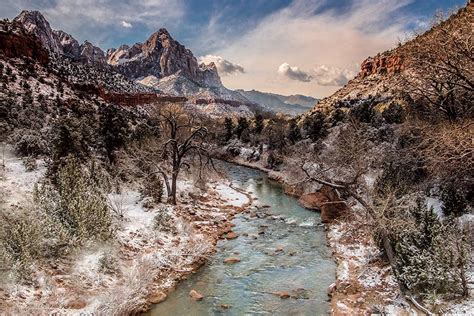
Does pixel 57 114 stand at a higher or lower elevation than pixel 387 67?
lower

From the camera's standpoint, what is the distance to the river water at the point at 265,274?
521 inches

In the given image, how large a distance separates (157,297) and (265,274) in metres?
5.05

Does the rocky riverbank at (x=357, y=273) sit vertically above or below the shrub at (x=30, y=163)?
below

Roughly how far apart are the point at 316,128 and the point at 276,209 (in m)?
28.8

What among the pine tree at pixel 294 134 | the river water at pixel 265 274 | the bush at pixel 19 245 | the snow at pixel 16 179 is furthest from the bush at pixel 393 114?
the bush at pixel 19 245

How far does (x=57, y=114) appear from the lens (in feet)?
113

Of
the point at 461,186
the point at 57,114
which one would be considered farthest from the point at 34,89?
the point at 461,186

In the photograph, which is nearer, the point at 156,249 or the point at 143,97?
the point at 156,249

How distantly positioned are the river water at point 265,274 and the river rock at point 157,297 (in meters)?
0.19

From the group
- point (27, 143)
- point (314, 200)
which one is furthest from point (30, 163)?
point (314, 200)

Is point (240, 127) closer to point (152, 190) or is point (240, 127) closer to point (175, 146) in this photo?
point (175, 146)

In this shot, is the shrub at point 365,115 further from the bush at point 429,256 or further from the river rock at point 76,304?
the river rock at point 76,304

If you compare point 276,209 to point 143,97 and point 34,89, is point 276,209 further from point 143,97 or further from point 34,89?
point 143,97

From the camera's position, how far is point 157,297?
1365cm
